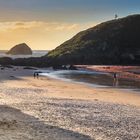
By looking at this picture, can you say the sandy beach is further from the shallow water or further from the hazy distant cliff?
the hazy distant cliff

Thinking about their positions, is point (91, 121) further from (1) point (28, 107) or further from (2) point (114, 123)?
(1) point (28, 107)

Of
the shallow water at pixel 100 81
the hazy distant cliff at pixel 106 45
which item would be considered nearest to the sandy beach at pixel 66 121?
the shallow water at pixel 100 81

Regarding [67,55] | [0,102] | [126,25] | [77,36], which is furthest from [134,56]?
[0,102]

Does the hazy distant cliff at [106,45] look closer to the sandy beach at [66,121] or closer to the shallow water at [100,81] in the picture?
the shallow water at [100,81]

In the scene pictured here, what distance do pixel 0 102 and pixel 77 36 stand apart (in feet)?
511

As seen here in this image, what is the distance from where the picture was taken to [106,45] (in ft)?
497

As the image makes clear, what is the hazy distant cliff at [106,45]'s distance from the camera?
13712 centimetres

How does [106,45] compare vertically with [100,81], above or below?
above

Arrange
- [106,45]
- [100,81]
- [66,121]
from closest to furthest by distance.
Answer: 1. [66,121]
2. [100,81]
3. [106,45]

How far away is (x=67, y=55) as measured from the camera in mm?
142875

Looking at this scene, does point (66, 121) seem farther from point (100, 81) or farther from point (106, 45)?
point (106, 45)

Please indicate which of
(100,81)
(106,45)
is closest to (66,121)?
(100,81)

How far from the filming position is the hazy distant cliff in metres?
137

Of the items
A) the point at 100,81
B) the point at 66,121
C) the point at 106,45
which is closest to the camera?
the point at 66,121
